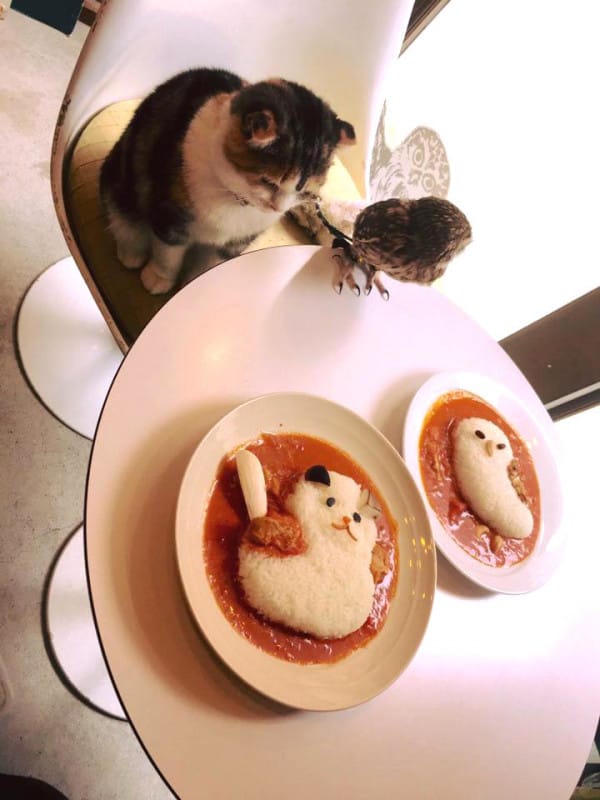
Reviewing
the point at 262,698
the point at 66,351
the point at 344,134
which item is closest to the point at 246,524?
the point at 262,698

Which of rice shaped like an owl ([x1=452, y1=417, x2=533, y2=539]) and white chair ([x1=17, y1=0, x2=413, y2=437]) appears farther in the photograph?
white chair ([x1=17, y1=0, x2=413, y2=437])

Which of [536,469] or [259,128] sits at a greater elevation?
[259,128]

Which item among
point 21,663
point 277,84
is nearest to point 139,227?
point 277,84

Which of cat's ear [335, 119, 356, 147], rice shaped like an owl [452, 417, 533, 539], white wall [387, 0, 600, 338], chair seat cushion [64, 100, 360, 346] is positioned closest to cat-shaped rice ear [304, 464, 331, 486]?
rice shaped like an owl [452, 417, 533, 539]

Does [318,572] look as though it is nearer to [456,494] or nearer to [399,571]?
[399,571]

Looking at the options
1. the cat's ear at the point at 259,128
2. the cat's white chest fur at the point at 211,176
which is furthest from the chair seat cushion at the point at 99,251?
the cat's ear at the point at 259,128

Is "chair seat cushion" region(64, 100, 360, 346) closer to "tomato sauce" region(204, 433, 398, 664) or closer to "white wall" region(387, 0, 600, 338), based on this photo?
"tomato sauce" region(204, 433, 398, 664)

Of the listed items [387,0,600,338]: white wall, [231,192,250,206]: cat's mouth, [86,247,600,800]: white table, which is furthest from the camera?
[387,0,600,338]: white wall
